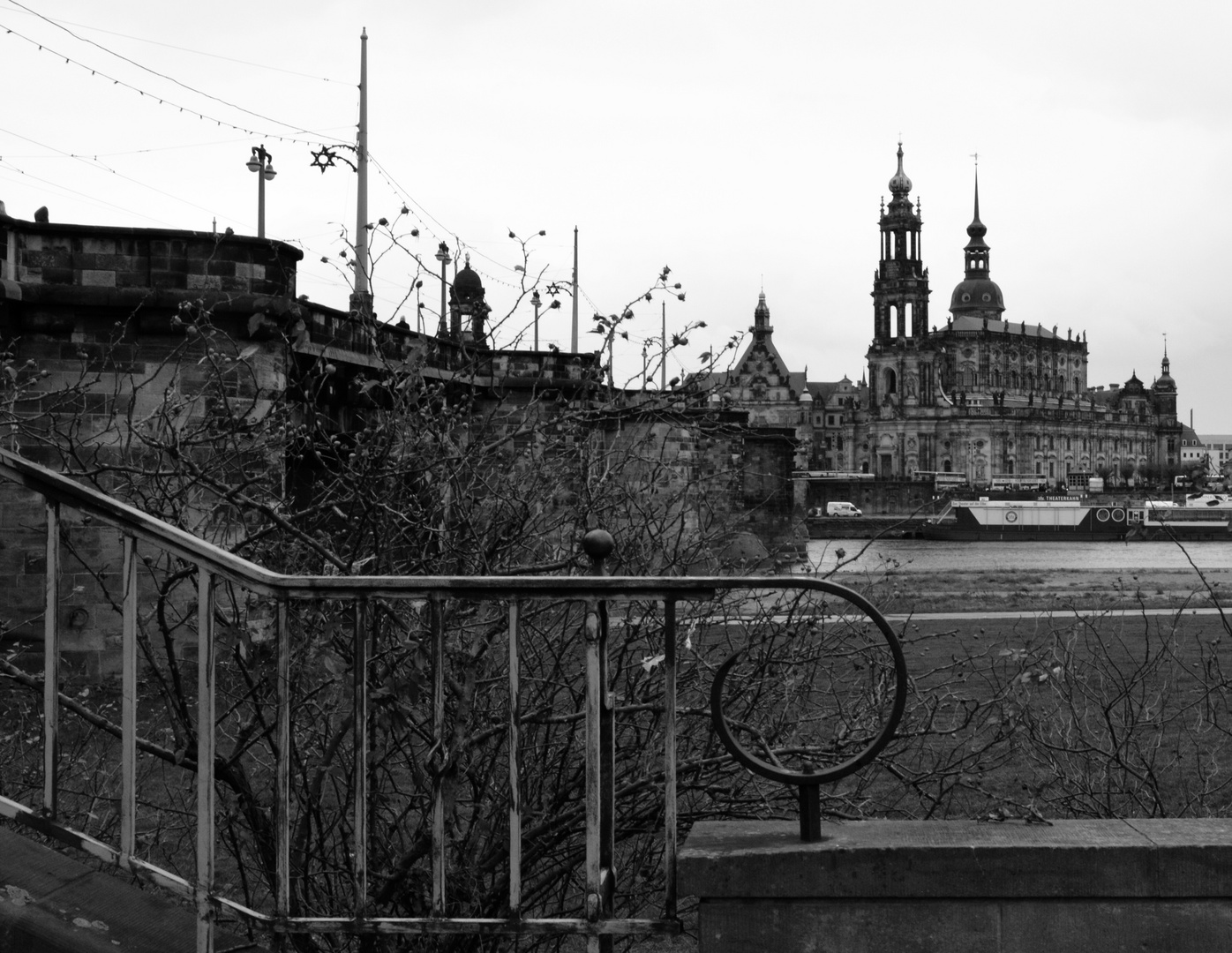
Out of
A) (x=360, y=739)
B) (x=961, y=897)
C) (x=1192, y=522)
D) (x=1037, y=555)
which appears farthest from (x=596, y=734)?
(x=1192, y=522)

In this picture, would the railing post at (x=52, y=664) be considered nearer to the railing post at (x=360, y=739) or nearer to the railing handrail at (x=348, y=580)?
the railing handrail at (x=348, y=580)

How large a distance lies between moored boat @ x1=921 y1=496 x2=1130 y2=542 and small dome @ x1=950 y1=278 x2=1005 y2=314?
88936 millimetres

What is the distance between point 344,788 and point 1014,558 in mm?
63780

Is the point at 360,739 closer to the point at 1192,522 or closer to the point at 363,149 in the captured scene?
the point at 363,149

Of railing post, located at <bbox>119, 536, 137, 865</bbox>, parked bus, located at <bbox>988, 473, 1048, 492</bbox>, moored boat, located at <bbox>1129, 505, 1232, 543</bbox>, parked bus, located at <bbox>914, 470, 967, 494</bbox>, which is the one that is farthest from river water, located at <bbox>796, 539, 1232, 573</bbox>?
parked bus, located at <bbox>988, 473, 1048, 492</bbox>

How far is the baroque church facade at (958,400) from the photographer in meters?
155

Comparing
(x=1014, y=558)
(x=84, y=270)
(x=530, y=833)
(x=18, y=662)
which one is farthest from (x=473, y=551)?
(x=1014, y=558)

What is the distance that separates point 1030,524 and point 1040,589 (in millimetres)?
57705

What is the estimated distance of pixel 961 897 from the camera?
3.06 m

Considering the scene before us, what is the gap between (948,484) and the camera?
477 feet

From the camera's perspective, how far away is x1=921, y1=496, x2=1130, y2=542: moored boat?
88.7 metres

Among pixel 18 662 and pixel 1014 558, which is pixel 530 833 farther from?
pixel 1014 558

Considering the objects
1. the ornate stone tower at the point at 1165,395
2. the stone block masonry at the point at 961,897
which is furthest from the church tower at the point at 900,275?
the stone block masonry at the point at 961,897

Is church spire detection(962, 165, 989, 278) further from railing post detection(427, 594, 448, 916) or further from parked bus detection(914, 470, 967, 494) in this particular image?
railing post detection(427, 594, 448, 916)
